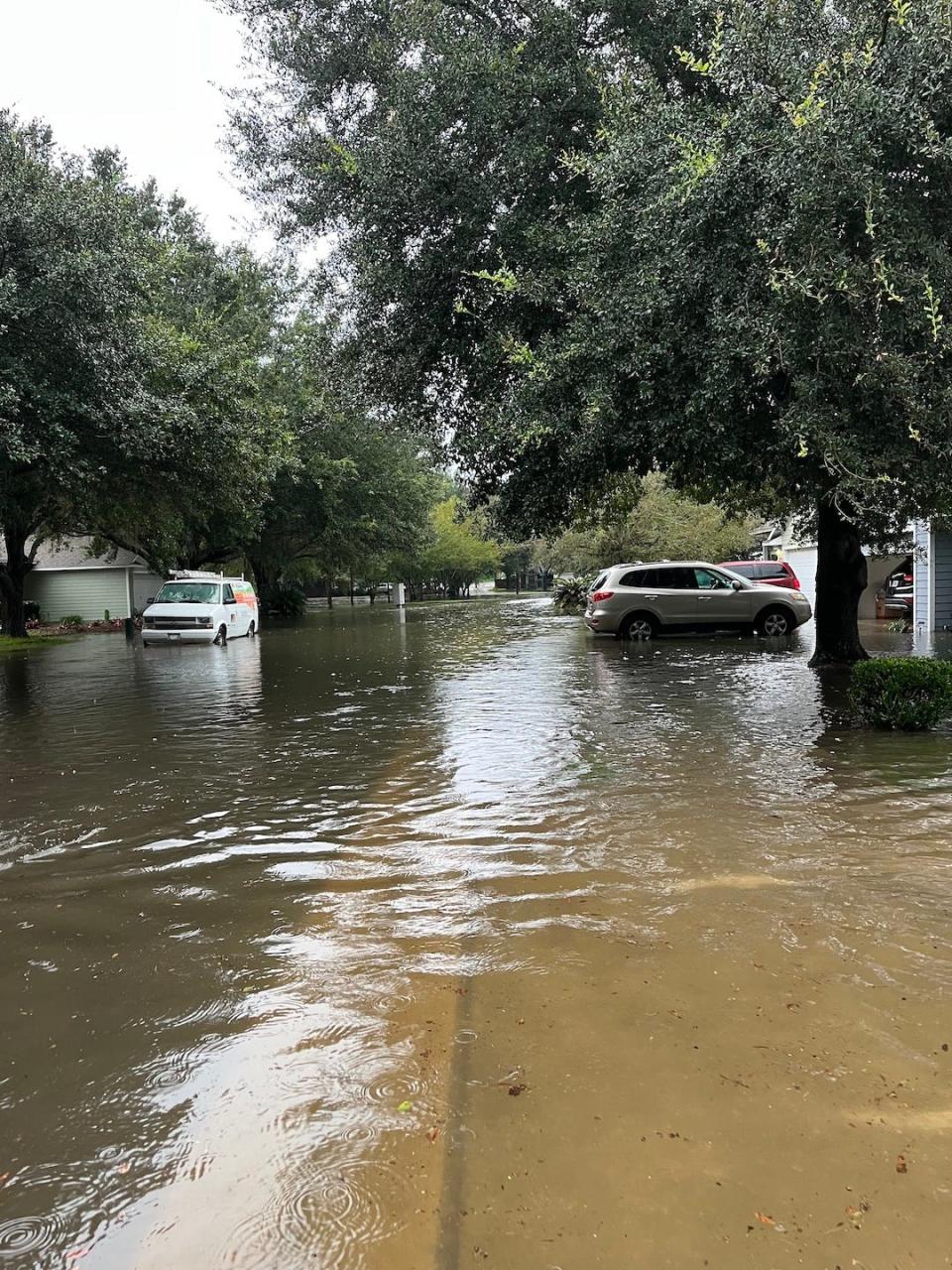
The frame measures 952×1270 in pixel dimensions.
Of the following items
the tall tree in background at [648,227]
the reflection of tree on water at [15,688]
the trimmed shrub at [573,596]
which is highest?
the tall tree in background at [648,227]

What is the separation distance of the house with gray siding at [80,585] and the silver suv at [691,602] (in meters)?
23.3

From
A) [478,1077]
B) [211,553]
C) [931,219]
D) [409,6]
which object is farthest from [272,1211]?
[211,553]

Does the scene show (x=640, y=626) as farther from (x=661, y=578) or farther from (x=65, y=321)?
(x=65, y=321)

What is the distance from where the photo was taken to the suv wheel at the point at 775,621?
60.8ft

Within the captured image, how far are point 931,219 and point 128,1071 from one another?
821 cm

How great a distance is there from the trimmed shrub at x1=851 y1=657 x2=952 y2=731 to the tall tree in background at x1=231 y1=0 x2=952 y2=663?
63.8 inches

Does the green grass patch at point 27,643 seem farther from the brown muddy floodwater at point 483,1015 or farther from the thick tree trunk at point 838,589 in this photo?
the thick tree trunk at point 838,589

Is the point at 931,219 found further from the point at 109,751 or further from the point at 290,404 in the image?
the point at 290,404

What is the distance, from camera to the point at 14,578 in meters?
25.3

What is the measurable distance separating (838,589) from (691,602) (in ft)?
19.4

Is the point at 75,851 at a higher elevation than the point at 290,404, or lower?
lower

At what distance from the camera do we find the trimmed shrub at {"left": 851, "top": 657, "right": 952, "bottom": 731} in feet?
25.9

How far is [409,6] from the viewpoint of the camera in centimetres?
932

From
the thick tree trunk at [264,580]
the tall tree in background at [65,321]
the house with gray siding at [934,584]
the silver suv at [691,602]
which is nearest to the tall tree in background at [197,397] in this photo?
the tall tree in background at [65,321]
